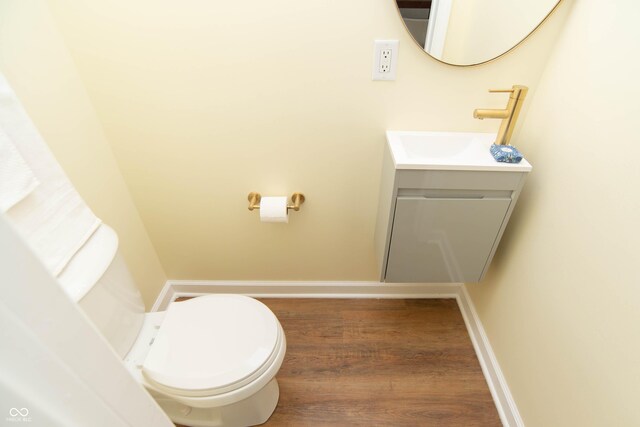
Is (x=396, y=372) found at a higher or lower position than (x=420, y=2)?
lower

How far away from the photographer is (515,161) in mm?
958

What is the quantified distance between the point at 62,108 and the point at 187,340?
2.81ft

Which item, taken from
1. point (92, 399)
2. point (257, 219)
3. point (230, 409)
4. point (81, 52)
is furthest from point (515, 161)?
point (81, 52)

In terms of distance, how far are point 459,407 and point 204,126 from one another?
1.50 meters

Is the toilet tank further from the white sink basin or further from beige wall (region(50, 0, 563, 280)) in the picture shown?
the white sink basin

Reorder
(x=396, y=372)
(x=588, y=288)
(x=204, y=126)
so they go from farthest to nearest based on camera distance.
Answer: (x=396, y=372) < (x=204, y=126) < (x=588, y=288)

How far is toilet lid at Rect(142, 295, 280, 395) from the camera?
917mm

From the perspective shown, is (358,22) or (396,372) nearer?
(358,22)

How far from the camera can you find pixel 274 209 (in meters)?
1.25

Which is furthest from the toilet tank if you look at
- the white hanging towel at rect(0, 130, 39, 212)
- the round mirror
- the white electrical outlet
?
the round mirror

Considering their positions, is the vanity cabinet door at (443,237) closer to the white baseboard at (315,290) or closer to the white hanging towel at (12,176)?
the white baseboard at (315,290)

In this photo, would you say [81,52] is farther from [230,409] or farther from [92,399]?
[230,409]

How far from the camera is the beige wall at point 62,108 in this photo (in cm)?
84

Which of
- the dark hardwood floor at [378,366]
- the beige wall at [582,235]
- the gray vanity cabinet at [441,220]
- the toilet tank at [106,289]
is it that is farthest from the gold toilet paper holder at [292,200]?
the beige wall at [582,235]
